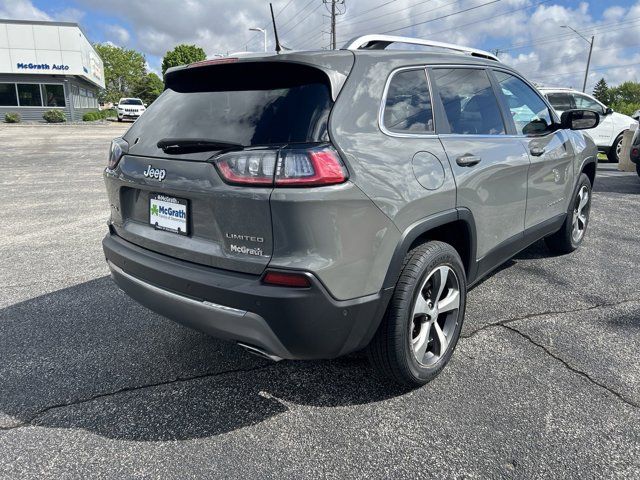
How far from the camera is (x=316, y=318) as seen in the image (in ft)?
6.92

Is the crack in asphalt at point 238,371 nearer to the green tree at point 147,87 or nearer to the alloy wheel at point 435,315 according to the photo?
the alloy wheel at point 435,315

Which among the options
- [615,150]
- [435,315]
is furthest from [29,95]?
[435,315]

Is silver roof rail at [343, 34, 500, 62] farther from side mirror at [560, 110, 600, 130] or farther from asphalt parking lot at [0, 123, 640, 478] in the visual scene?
asphalt parking lot at [0, 123, 640, 478]

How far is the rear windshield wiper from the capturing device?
2.22 meters

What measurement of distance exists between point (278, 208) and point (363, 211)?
0.39 m

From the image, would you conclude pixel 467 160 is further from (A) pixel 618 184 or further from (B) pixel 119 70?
(B) pixel 119 70

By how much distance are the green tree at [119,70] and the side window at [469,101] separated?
342 feet

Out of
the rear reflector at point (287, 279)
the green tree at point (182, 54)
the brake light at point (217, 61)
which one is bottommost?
the rear reflector at point (287, 279)

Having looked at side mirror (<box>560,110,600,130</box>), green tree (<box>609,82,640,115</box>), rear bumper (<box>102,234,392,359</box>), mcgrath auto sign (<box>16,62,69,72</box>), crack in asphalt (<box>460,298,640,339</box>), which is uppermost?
green tree (<box>609,82,640,115</box>)

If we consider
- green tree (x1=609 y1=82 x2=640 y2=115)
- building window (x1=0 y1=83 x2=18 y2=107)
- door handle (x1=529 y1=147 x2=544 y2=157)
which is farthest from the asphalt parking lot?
green tree (x1=609 y1=82 x2=640 y2=115)

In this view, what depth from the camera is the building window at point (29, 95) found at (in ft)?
117

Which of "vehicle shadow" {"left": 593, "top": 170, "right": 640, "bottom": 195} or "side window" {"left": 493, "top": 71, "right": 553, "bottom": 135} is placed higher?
"side window" {"left": 493, "top": 71, "right": 553, "bottom": 135}

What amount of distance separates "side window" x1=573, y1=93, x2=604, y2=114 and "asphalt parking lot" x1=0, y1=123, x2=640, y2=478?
9897 mm

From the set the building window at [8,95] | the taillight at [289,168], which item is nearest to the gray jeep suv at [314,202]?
the taillight at [289,168]
